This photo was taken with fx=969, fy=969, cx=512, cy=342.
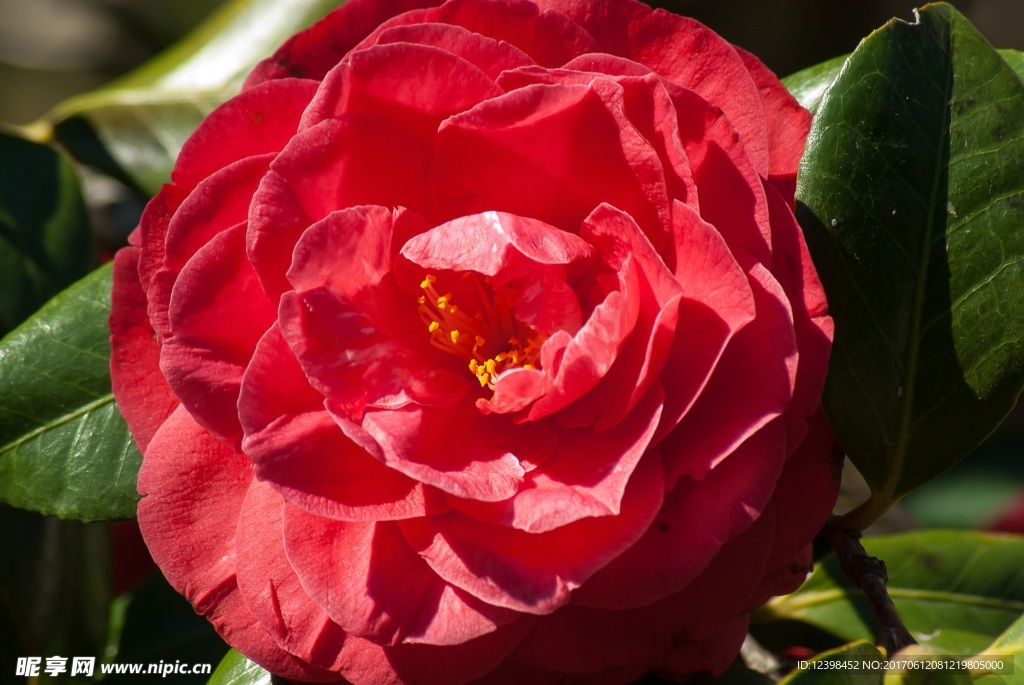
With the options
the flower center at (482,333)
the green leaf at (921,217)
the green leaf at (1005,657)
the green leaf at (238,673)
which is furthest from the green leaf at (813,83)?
the green leaf at (238,673)

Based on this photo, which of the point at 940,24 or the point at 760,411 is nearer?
the point at 760,411

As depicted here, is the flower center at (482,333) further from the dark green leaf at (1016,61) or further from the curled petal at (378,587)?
the dark green leaf at (1016,61)

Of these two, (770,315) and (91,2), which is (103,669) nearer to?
(770,315)

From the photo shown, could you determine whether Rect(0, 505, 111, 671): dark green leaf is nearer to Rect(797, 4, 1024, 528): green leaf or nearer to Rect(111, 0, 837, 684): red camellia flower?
Rect(111, 0, 837, 684): red camellia flower

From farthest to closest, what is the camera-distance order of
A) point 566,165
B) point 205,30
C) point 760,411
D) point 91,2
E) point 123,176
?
point 91,2
point 205,30
point 123,176
point 566,165
point 760,411

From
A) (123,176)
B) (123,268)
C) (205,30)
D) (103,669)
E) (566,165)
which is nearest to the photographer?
(566,165)

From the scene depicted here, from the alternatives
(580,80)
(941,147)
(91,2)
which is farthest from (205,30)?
(91,2)

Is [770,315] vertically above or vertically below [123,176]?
above
